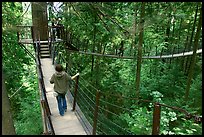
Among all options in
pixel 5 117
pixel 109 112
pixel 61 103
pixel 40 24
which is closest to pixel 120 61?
pixel 40 24

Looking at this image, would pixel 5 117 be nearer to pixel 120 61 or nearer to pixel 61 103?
pixel 61 103

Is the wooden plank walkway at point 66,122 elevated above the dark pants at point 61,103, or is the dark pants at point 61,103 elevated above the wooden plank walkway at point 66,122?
the dark pants at point 61,103

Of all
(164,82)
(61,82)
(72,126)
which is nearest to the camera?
(72,126)

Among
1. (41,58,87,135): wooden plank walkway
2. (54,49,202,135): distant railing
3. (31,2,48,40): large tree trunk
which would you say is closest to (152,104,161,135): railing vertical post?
(54,49,202,135): distant railing

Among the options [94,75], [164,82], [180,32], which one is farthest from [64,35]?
[180,32]

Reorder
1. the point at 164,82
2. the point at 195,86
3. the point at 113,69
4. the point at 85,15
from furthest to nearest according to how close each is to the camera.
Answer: the point at 113,69 → the point at 164,82 → the point at 195,86 → the point at 85,15

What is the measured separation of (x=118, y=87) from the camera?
338 inches

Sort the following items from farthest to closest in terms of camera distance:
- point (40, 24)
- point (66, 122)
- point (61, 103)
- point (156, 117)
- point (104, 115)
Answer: point (40, 24) < point (104, 115) < point (61, 103) < point (66, 122) < point (156, 117)

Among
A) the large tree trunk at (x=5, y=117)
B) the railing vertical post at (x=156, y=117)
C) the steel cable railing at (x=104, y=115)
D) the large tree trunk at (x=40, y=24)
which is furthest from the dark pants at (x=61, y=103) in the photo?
the large tree trunk at (x=40, y=24)

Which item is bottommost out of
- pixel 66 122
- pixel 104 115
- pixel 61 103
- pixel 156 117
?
pixel 104 115

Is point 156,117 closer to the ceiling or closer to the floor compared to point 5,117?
closer to the ceiling

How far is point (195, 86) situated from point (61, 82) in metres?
4.92

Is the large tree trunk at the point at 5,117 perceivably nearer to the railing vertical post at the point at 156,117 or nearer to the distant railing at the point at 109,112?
the distant railing at the point at 109,112

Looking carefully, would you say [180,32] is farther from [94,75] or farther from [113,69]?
[94,75]
